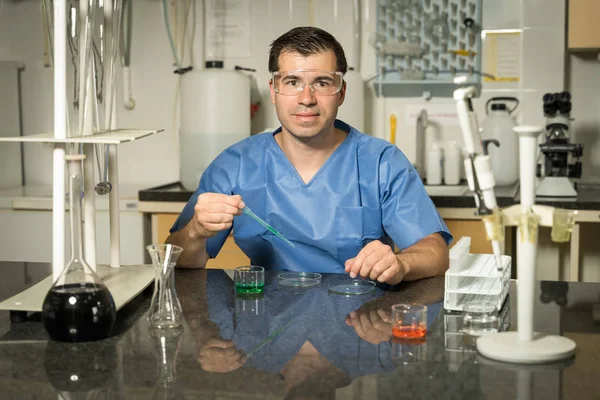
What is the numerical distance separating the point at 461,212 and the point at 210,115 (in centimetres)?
107

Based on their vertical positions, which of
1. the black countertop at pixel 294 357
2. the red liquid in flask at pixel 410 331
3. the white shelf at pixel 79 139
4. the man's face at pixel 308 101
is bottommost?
the black countertop at pixel 294 357

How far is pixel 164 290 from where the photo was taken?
136 cm

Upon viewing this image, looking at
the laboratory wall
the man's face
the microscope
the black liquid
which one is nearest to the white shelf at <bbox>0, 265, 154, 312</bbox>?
the black liquid

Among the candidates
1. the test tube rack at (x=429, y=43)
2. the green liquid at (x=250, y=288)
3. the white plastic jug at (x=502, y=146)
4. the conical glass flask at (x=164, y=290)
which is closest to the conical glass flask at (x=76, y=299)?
the conical glass flask at (x=164, y=290)

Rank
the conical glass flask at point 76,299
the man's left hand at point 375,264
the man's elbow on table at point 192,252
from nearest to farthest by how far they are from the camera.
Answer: the conical glass flask at point 76,299 → the man's left hand at point 375,264 → the man's elbow on table at point 192,252

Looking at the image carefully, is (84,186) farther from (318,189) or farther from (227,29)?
(227,29)

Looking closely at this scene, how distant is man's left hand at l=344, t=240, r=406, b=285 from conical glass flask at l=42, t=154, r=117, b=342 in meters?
0.51

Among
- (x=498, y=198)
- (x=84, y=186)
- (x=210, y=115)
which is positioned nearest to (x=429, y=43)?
(x=498, y=198)

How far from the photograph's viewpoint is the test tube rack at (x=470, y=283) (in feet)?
4.69

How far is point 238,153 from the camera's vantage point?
2145 mm

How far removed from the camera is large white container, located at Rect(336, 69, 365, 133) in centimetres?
336

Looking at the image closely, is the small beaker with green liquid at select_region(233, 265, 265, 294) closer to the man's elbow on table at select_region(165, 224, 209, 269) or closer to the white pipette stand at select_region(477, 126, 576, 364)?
the man's elbow on table at select_region(165, 224, 209, 269)

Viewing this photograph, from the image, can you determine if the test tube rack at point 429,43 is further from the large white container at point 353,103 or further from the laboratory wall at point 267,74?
the large white container at point 353,103

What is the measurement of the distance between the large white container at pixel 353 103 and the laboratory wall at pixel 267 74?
15cm
